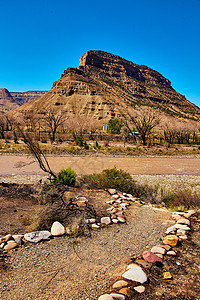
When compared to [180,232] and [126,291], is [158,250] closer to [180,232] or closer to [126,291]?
[180,232]

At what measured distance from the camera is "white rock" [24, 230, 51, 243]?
3969 mm

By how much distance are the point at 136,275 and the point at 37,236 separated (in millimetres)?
2094

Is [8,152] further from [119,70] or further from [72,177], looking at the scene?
[119,70]

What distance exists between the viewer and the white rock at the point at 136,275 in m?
2.87

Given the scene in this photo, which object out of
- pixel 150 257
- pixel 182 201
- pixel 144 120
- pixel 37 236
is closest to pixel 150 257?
pixel 150 257

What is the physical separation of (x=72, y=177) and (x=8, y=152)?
2122 centimetres

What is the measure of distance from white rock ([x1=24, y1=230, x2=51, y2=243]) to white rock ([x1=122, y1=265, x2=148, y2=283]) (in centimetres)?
183

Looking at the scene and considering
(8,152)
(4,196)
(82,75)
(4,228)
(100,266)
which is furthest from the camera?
(82,75)

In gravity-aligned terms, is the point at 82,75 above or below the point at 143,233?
above

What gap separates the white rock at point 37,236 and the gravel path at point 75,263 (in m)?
0.16

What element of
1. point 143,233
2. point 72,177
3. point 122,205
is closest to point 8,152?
point 72,177

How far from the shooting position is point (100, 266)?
3.25 m

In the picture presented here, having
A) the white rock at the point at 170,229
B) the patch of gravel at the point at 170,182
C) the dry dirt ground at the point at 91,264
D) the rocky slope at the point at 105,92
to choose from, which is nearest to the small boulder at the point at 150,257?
the dry dirt ground at the point at 91,264

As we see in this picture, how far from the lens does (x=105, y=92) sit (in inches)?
4867
